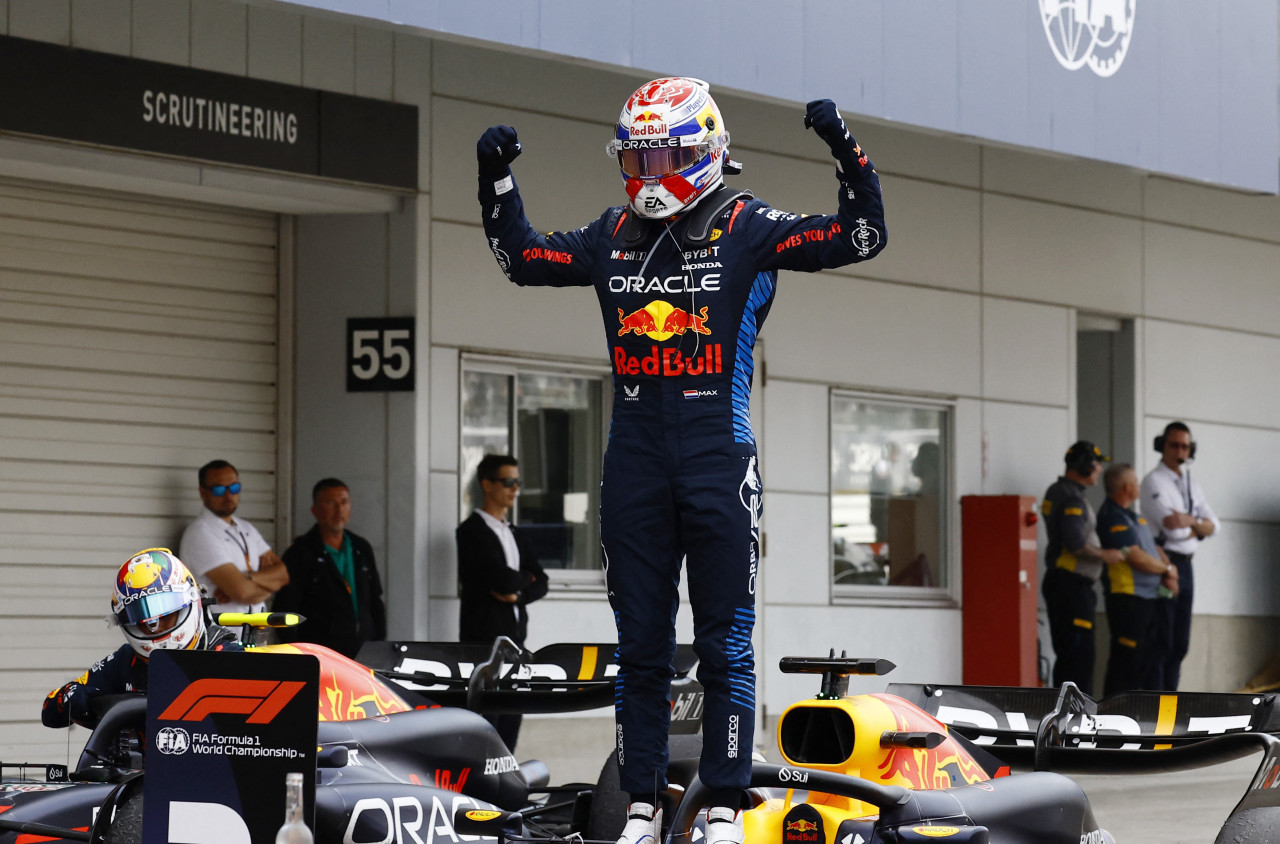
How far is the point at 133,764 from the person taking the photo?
207 inches

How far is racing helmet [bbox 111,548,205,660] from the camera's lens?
18.3 ft

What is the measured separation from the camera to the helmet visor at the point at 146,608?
5.57 meters

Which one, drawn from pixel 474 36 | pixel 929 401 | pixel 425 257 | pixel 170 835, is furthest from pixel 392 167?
pixel 170 835

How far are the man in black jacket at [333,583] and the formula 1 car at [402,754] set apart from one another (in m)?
2.13

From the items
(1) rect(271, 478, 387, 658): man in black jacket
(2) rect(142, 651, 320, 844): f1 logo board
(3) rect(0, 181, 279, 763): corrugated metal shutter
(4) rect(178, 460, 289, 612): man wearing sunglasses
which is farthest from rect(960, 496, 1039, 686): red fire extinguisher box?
(2) rect(142, 651, 320, 844): f1 logo board

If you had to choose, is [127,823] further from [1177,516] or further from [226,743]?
[1177,516]

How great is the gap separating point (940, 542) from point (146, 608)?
8820mm

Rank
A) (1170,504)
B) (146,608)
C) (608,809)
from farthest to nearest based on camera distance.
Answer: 1. (1170,504)
2. (608,809)
3. (146,608)

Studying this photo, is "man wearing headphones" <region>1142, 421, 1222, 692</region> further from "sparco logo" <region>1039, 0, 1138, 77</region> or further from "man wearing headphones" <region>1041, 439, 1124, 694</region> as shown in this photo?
"sparco logo" <region>1039, 0, 1138, 77</region>

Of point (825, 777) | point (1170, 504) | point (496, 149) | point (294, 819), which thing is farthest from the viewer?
point (1170, 504)

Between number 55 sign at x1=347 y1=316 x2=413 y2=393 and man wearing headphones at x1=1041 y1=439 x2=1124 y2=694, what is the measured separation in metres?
5.01

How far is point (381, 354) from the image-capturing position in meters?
10.5

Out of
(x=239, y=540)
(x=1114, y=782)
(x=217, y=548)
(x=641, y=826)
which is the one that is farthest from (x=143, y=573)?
(x=1114, y=782)

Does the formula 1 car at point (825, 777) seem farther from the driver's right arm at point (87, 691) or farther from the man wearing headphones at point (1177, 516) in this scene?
the man wearing headphones at point (1177, 516)
